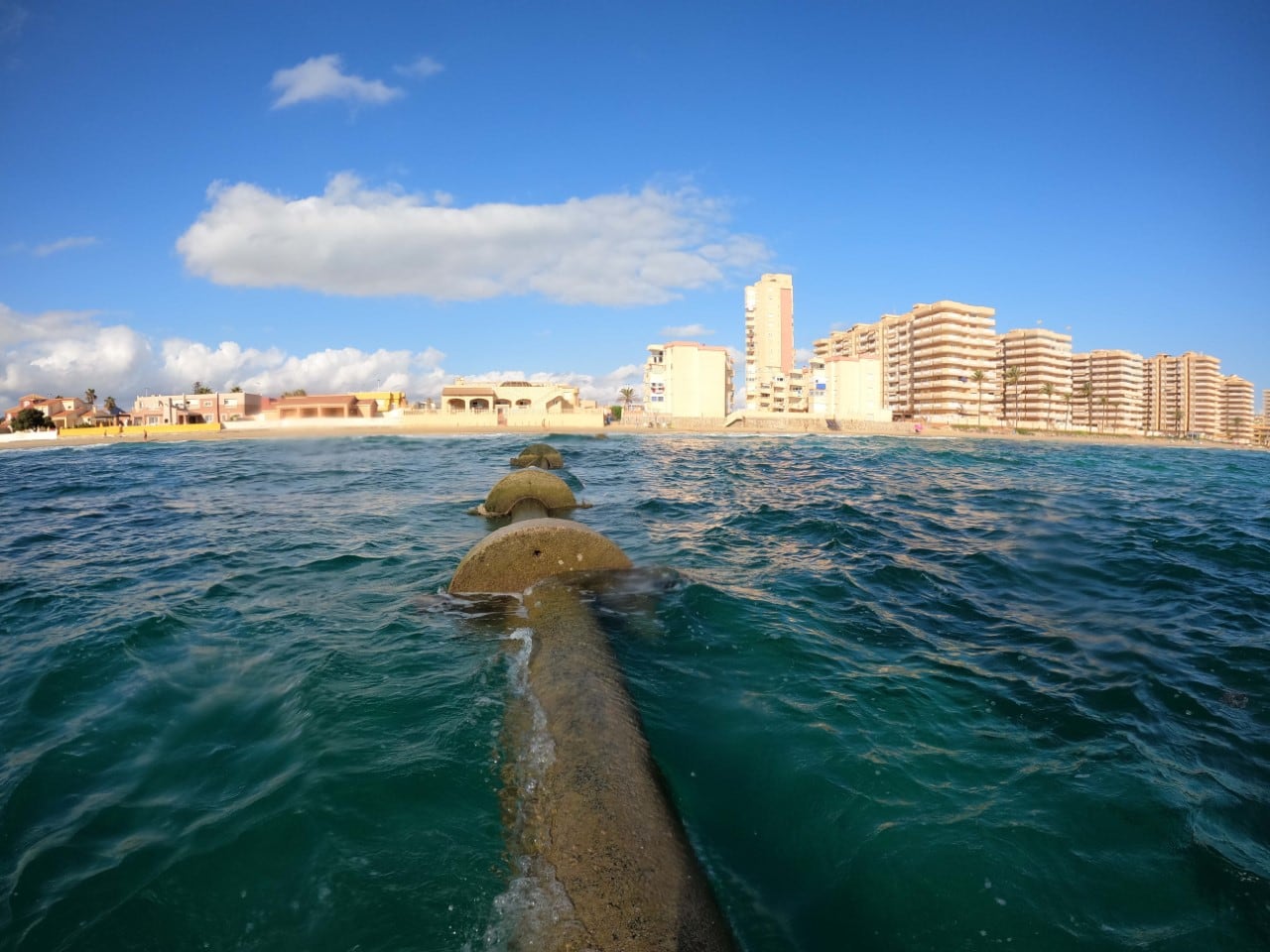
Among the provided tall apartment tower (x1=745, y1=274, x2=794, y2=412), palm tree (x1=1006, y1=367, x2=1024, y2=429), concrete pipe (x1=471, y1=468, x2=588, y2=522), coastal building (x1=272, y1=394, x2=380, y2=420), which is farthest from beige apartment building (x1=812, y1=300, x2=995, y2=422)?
concrete pipe (x1=471, y1=468, x2=588, y2=522)

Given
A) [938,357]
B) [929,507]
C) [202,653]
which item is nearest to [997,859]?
[202,653]

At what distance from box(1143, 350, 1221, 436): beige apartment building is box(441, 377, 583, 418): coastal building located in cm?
13680

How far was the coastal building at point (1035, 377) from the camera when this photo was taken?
10706cm

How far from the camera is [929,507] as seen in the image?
15219mm

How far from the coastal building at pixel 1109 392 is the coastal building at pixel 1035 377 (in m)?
12.5

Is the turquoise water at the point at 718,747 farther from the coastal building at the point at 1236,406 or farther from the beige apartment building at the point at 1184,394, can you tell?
the coastal building at the point at 1236,406

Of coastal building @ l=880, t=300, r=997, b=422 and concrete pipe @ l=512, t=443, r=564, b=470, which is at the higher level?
coastal building @ l=880, t=300, r=997, b=422

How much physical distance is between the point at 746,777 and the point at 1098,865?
1748 mm

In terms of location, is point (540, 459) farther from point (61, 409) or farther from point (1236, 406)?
point (1236, 406)

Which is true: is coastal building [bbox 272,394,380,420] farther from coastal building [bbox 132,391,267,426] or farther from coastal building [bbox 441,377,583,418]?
coastal building [bbox 441,377,583,418]

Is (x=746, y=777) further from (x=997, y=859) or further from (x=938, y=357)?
(x=938, y=357)

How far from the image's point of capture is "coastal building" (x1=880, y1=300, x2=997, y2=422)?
100 metres

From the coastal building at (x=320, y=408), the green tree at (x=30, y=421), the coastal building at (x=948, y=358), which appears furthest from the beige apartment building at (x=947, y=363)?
the green tree at (x=30, y=421)

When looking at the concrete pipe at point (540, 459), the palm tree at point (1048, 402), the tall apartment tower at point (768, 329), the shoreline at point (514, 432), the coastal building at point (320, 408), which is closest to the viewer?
the concrete pipe at point (540, 459)
